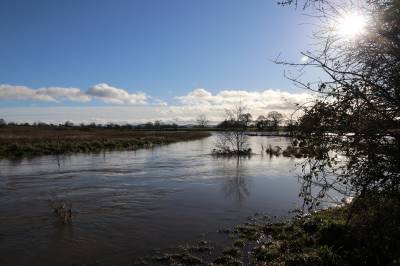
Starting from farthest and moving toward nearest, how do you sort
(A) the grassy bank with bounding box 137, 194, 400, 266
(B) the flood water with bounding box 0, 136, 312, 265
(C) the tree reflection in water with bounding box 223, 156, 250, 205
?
(C) the tree reflection in water with bounding box 223, 156, 250, 205, (B) the flood water with bounding box 0, 136, 312, 265, (A) the grassy bank with bounding box 137, 194, 400, 266

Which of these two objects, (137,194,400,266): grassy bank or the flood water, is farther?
the flood water

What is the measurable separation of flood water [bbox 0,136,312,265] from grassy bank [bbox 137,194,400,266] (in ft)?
4.03

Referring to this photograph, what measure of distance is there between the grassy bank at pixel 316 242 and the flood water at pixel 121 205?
1229 millimetres

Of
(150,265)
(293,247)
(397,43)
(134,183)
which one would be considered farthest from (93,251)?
(134,183)

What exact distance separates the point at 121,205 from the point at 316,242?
29.7 ft

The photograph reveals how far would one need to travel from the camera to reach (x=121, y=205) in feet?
55.7

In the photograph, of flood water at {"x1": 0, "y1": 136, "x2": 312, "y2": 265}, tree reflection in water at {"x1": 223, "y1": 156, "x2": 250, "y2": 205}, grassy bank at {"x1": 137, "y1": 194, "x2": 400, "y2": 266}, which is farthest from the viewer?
tree reflection in water at {"x1": 223, "y1": 156, "x2": 250, "y2": 205}

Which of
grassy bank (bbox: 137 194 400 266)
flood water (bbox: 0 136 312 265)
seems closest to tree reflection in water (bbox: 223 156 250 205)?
flood water (bbox: 0 136 312 265)

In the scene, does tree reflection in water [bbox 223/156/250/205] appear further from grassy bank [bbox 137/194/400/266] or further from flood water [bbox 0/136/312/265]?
grassy bank [bbox 137/194/400/266]

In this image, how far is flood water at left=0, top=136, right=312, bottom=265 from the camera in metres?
11.2

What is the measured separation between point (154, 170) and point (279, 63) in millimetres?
23332

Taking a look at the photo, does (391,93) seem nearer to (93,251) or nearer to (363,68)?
(363,68)

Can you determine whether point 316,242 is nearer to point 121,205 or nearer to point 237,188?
point 121,205

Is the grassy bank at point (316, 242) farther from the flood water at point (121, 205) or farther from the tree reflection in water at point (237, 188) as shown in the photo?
the tree reflection in water at point (237, 188)
